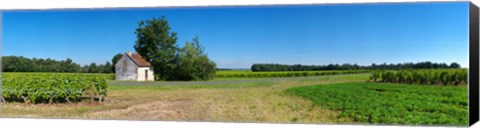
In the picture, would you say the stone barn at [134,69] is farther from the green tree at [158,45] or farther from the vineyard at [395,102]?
the vineyard at [395,102]

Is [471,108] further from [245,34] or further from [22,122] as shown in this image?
[22,122]

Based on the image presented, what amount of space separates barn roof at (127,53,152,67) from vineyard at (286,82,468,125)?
9.94 feet

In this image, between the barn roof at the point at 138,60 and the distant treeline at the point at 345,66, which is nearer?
the distant treeline at the point at 345,66

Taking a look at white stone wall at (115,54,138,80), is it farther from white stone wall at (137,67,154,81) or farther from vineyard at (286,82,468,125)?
vineyard at (286,82,468,125)

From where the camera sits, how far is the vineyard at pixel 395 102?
10.7 m

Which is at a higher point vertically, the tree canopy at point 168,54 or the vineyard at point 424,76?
the tree canopy at point 168,54

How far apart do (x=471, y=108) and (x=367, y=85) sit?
1.67 meters

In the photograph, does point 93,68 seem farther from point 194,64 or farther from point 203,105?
point 203,105

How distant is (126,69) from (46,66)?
1.47m

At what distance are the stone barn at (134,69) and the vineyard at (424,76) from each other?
4.02 m

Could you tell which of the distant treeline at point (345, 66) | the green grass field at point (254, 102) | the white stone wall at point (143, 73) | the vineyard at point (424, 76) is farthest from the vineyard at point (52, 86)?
the vineyard at point (424, 76)

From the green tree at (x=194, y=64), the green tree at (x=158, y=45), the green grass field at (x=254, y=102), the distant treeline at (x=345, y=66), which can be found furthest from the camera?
the green tree at (x=158, y=45)

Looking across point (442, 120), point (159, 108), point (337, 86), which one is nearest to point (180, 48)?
point (159, 108)

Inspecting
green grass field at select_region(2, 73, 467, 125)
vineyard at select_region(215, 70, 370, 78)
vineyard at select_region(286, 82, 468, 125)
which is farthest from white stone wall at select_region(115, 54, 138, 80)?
vineyard at select_region(286, 82, 468, 125)
